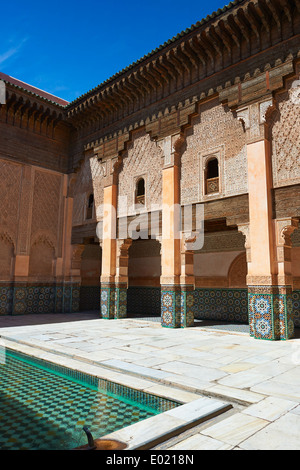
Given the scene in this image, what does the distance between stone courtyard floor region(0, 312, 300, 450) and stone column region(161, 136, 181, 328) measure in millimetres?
537

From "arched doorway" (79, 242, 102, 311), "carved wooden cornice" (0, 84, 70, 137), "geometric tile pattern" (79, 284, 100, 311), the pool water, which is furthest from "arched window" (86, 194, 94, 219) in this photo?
the pool water

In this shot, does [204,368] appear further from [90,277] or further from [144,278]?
[90,277]

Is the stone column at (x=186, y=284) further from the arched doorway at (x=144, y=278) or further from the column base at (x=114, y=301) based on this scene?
the arched doorway at (x=144, y=278)

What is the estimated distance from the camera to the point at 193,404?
241cm

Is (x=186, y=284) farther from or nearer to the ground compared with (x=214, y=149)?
nearer to the ground

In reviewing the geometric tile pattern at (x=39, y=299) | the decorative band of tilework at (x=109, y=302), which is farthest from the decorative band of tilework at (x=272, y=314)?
the geometric tile pattern at (x=39, y=299)

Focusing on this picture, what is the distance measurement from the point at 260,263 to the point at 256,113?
8.73 feet

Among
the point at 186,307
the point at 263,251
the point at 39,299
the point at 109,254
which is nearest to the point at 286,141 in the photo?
the point at 263,251

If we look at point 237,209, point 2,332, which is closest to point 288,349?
point 237,209

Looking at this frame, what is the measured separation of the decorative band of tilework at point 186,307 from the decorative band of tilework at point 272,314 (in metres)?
1.55

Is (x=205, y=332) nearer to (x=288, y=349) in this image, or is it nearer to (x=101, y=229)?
(x=288, y=349)

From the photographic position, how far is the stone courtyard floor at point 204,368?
6.30 ft

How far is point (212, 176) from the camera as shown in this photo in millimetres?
→ 7102

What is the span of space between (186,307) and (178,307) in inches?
6.4
